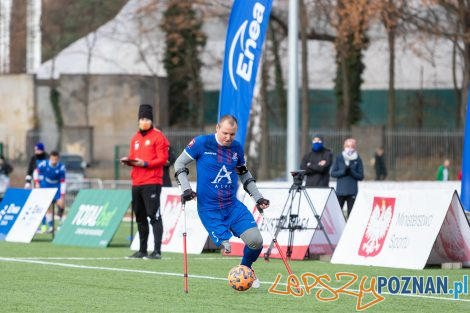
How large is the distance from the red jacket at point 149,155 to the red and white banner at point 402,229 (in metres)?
2.82

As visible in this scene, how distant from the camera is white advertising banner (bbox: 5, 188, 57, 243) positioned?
24141 mm

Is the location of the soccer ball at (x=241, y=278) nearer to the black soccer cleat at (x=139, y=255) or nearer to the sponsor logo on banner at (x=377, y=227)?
the sponsor logo on banner at (x=377, y=227)

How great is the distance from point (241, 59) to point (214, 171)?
7.18 m

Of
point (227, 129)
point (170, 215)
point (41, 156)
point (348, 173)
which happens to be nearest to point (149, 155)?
point (170, 215)

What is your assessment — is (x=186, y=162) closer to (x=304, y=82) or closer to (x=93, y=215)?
(x=93, y=215)

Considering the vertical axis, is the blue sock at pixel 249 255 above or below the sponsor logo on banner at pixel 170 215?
above

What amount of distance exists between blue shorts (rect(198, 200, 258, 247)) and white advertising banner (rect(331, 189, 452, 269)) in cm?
417

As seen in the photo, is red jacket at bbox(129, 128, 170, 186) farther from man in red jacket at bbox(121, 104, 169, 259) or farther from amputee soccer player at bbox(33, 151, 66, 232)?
amputee soccer player at bbox(33, 151, 66, 232)

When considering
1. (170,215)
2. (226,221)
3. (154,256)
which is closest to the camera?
(226,221)

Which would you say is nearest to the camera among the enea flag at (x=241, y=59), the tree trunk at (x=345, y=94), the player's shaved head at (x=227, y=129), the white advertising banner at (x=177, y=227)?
the player's shaved head at (x=227, y=129)

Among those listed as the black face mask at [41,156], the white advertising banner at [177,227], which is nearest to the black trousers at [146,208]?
the white advertising banner at [177,227]

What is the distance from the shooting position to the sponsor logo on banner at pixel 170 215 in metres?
21.2

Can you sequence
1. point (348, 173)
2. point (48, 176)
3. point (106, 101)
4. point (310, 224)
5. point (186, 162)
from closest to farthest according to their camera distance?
point (186, 162)
point (310, 224)
point (348, 173)
point (48, 176)
point (106, 101)

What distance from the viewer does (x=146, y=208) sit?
1811 centimetres
